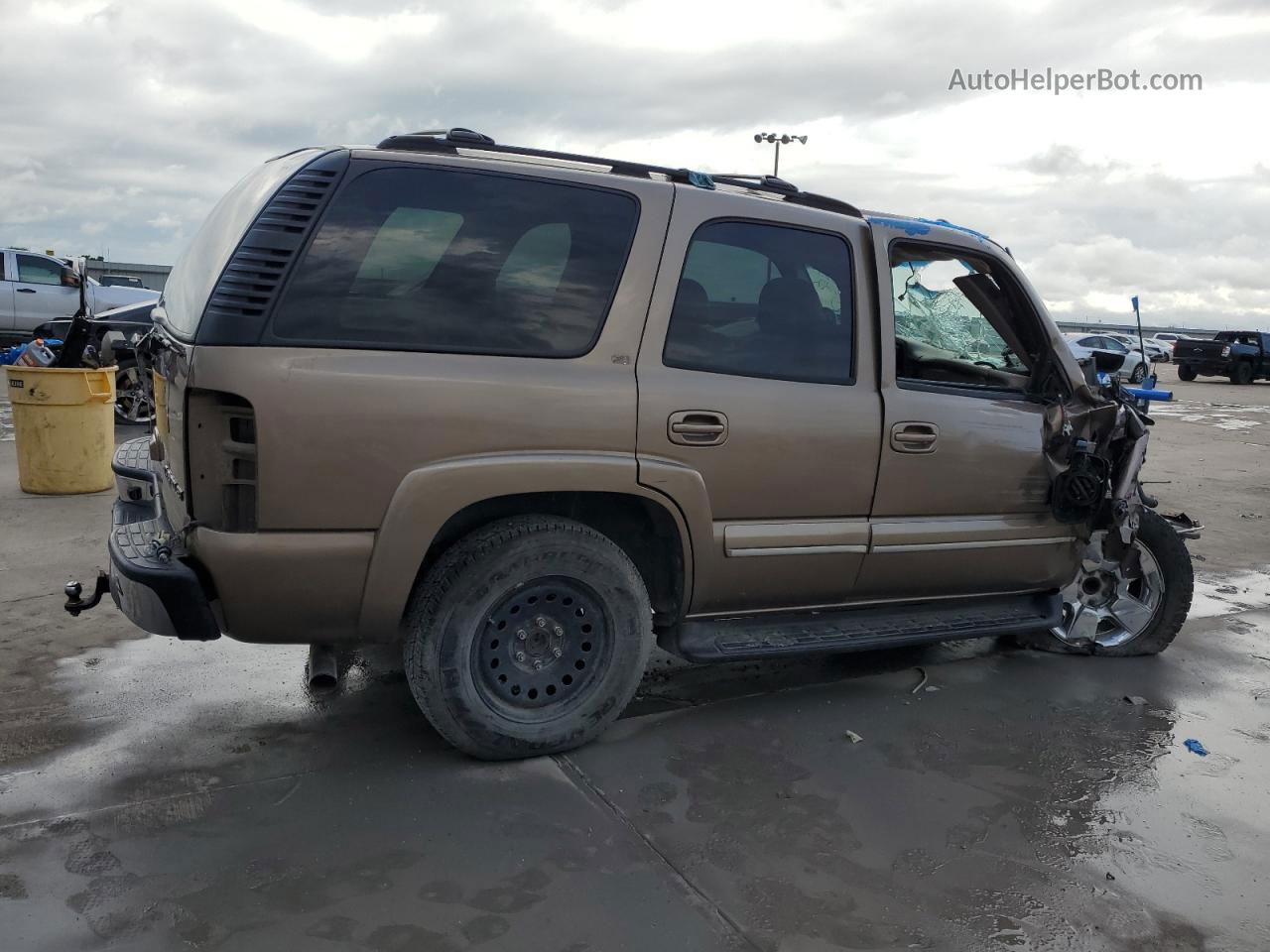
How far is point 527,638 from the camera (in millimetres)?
3529

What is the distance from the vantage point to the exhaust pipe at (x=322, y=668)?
3.47 metres

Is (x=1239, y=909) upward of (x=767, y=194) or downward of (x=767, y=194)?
downward

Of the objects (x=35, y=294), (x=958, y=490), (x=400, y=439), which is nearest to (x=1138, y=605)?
(x=958, y=490)

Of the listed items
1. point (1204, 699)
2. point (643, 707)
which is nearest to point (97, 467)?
point (643, 707)

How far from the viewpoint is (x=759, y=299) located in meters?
3.84

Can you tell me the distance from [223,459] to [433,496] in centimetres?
62

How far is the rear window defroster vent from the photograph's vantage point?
3029 mm

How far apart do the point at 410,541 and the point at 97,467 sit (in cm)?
542

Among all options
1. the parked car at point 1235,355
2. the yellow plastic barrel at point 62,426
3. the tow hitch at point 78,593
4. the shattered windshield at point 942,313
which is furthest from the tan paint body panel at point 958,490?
the parked car at point 1235,355

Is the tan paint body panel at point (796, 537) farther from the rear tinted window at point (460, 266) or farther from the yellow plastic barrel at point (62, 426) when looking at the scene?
the yellow plastic barrel at point (62, 426)

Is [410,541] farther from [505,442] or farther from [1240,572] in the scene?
[1240,572]

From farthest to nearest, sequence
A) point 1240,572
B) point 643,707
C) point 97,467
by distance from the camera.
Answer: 1. point 97,467
2. point 1240,572
3. point 643,707

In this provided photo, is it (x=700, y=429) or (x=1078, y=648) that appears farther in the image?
(x=1078, y=648)

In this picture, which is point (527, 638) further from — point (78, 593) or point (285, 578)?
point (78, 593)
